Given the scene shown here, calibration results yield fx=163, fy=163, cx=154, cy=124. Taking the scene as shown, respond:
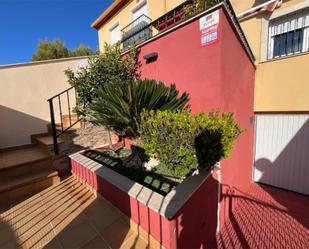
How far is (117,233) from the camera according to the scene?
8.79 ft

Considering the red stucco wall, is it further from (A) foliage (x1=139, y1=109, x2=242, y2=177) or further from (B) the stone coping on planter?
(A) foliage (x1=139, y1=109, x2=242, y2=177)

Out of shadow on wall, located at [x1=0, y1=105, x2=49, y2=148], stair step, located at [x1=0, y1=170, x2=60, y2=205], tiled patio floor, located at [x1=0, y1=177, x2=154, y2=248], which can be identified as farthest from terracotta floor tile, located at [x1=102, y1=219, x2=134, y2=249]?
shadow on wall, located at [x1=0, y1=105, x2=49, y2=148]

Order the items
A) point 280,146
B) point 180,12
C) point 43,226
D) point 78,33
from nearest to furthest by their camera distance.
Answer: point 43,226 → point 180,12 → point 280,146 → point 78,33

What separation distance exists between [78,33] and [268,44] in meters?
14.0

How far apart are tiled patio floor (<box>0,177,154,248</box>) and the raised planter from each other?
0.24 metres

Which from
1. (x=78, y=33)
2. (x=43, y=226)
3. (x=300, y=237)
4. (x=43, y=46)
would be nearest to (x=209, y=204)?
(x=300, y=237)

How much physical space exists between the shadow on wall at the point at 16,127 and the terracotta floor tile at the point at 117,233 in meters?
4.80

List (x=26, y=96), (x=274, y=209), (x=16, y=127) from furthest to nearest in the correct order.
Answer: (x=26, y=96), (x=16, y=127), (x=274, y=209)

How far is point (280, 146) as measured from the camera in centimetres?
589

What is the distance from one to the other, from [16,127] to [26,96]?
1107 mm

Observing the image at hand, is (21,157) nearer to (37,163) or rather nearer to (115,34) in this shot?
(37,163)

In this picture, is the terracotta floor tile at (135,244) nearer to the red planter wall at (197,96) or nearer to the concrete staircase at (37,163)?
the red planter wall at (197,96)

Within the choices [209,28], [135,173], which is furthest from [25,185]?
[209,28]

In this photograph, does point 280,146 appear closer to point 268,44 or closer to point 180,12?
point 268,44
